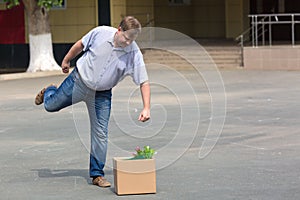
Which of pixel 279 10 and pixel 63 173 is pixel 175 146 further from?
pixel 279 10

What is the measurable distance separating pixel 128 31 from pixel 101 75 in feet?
1.88

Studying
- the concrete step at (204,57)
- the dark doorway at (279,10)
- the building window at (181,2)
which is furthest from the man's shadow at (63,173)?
the building window at (181,2)

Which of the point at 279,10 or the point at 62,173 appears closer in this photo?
the point at 62,173

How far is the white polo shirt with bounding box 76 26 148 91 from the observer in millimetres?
8102

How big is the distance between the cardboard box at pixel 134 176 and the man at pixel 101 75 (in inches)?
16.1

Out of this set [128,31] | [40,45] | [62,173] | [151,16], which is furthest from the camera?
[151,16]

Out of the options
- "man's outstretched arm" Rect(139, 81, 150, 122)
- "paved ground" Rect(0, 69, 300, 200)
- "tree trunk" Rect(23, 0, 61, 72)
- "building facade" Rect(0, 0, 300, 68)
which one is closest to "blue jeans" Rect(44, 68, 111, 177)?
"paved ground" Rect(0, 69, 300, 200)

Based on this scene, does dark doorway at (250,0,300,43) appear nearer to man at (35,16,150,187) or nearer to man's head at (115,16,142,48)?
man at (35,16,150,187)

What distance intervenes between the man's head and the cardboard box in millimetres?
1122

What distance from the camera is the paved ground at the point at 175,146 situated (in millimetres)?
8266

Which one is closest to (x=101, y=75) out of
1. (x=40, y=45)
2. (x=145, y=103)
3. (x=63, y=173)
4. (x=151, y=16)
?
(x=145, y=103)

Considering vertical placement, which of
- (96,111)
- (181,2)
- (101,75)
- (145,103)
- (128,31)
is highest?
(181,2)

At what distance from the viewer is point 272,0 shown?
99.7 ft

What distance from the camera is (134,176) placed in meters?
7.98
